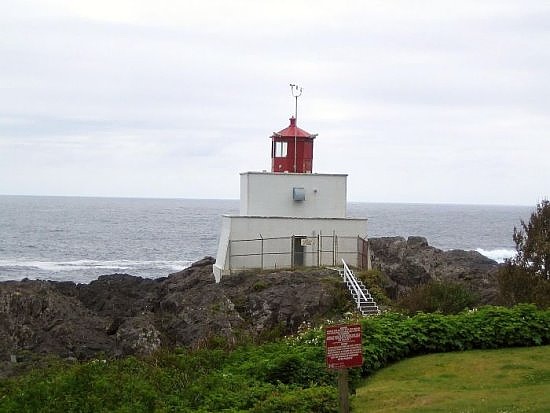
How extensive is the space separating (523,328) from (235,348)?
17.9ft

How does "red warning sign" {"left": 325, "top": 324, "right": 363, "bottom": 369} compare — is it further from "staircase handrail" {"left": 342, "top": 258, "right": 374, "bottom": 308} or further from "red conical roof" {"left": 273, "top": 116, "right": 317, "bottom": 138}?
"red conical roof" {"left": 273, "top": 116, "right": 317, "bottom": 138}

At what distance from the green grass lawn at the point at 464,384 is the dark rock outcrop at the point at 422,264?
1548 centimetres

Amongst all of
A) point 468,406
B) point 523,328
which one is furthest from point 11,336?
point 468,406

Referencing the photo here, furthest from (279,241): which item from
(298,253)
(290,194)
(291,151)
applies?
(291,151)

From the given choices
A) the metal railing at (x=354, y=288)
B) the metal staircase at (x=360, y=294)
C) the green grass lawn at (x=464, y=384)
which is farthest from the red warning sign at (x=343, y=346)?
the metal railing at (x=354, y=288)

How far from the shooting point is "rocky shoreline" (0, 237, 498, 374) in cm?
2159

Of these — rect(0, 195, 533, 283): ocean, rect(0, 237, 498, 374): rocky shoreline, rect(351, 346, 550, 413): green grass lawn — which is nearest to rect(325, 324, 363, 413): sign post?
rect(351, 346, 550, 413): green grass lawn

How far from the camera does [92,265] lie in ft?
196

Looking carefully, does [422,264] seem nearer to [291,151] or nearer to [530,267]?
[291,151]

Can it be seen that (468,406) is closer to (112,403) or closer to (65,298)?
(112,403)

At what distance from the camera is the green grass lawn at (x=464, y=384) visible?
1113 centimetres

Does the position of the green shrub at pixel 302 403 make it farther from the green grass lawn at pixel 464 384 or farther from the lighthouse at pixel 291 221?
the lighthouse at pixel 291 221

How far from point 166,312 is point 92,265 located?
35.1 metres

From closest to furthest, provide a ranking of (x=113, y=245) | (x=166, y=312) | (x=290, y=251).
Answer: (x=166, y=312)
(x=290, y=251)
(x=113, y=245)
